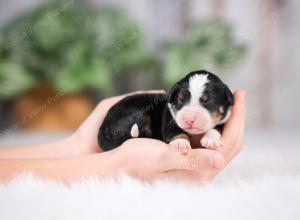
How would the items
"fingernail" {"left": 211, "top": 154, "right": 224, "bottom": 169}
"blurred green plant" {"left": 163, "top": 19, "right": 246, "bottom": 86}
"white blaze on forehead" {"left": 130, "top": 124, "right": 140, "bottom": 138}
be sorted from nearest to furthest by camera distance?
"fingernail" {"left": 211, "top": 154, "right": 224, "bottom": 169}
"white blaze on forehead" {"left": 130, "top": 124, "right": 140, "bottom": 138}
"blurred green plant" {"left": 163, "top": 19, "right": 246, "bottom": 86}

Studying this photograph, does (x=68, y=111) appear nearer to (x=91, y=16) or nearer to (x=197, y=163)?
(x=91, y=16)

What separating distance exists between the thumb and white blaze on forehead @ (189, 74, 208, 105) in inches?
5.9

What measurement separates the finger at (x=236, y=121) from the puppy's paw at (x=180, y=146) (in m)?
0.15

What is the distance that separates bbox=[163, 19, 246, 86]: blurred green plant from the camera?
11.5ft

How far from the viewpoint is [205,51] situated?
3.54m

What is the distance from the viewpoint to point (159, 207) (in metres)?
1.12

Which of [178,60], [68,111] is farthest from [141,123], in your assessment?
[68,111]

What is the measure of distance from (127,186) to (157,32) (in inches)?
118

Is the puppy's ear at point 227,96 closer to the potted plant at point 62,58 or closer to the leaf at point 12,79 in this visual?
the potted plant at point 62,58

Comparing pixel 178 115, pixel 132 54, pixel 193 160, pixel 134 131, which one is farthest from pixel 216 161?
pixel 132 54

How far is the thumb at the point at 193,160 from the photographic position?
4.05ft

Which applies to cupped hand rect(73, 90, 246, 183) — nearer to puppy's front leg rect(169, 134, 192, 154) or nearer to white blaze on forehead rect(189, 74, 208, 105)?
puppy's front leg rect(169, 134, 192, 154)

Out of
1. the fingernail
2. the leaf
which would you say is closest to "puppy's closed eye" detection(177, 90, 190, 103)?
the fingernail

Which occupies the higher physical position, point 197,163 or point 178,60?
point 178,60
